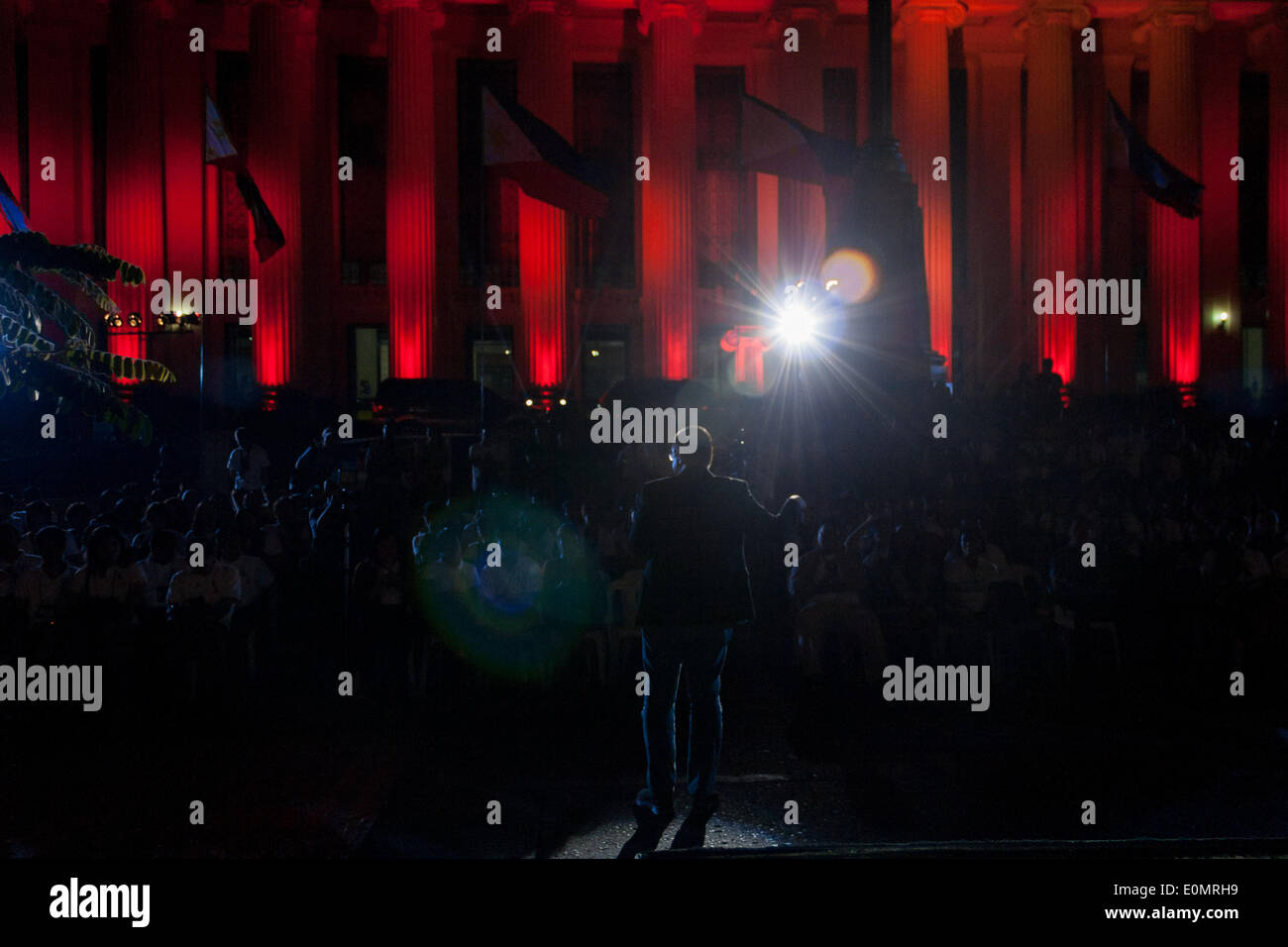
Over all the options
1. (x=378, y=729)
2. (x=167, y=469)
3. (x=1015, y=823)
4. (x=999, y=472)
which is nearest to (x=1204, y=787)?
(x=1015, y=823)

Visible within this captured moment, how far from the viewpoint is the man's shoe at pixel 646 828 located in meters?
5.24

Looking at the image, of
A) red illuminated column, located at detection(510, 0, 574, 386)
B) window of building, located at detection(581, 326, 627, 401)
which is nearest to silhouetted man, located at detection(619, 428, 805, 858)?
red illuminated column, located at detection(510, 0, 574, 386)

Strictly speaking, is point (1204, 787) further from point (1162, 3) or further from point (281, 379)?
point (1162, 3)

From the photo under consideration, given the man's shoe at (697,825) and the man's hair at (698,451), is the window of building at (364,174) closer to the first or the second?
the man's hair at (698,451)

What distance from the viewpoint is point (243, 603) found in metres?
8.67

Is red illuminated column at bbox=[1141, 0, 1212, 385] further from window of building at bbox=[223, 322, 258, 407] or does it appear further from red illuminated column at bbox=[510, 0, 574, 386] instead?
window of building at bbox=[223, 322, 258, 407]

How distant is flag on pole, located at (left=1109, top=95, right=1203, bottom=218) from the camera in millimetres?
16797

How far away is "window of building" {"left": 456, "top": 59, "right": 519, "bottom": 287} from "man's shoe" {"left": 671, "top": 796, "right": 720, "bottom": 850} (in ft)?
76.7

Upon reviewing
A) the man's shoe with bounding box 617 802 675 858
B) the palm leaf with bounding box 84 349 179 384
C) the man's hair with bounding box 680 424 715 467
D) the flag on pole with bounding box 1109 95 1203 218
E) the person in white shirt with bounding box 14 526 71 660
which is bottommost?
the man's shoe with bounding box 617 802 675 858

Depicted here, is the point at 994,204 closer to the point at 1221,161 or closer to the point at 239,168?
the point at 1221,161

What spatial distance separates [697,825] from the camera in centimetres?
557

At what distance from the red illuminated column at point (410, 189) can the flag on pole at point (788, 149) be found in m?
11.1

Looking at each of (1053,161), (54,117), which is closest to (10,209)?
(54,117)
